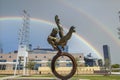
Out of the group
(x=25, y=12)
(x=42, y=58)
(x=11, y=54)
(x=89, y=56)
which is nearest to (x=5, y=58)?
(x=11, y=54)

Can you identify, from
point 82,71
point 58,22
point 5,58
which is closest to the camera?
point 58,22

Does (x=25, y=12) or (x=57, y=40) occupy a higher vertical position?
(x=25, y=12)

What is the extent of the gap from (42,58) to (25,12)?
28947 millimetres

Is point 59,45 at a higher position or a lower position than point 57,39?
lower

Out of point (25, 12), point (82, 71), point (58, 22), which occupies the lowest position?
point (82, 71)

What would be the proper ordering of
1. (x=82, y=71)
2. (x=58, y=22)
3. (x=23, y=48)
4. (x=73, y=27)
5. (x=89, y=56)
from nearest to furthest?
1. (x=73, y=27)
2. (x=58, y=22)
3. (x=23, y=48)
4. (x=82, y=71)
5. (x=89, y=56)

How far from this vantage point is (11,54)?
107 meters

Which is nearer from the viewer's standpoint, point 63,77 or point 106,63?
point 63,77

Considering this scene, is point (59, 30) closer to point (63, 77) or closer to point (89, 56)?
point (63, 77)

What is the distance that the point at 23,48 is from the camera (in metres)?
65.0

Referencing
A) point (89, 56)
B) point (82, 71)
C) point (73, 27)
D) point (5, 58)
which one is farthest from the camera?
point (89, 56)

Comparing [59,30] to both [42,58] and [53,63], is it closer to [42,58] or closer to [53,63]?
[53,63]

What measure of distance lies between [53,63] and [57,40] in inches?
72.8

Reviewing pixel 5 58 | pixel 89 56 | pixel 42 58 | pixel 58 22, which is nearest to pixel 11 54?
pixel 5 58
